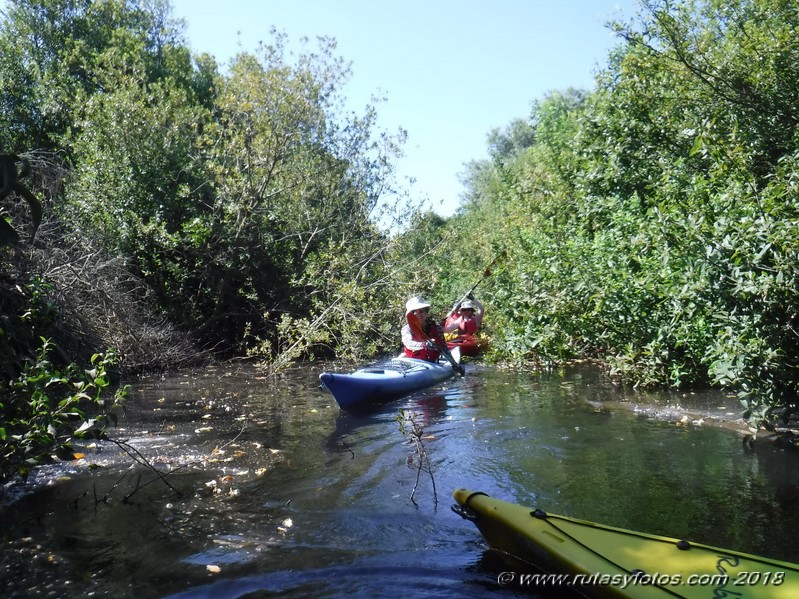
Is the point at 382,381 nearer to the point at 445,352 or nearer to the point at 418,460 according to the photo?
the point at 445,352

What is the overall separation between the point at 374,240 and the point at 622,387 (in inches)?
270

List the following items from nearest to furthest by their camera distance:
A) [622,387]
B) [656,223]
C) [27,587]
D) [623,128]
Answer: [27,587] < [656,223] < [622,387] < [623,128]

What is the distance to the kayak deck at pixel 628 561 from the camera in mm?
3461

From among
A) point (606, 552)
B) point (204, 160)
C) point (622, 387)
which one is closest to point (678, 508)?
point (606, 552)

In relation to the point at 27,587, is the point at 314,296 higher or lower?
higher

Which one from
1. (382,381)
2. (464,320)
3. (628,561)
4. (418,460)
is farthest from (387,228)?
(628,561)

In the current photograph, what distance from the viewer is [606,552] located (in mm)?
3912

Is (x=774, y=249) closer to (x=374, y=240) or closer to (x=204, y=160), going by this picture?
(x=374, y=240)

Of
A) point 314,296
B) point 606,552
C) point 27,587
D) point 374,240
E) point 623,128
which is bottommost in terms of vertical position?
point 27,587

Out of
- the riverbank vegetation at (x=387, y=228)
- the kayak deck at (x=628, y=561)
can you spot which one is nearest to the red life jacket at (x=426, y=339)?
the riverbank vegetation at (x=387, y=228)

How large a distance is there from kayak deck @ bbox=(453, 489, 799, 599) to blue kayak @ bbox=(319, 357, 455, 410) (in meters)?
5.21

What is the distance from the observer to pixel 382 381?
1035 centimetres

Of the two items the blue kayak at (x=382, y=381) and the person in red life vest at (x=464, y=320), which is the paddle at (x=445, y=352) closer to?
the blue kayak at (x=382, y=381)

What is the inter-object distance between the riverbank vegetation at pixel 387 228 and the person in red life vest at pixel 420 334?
57.8 inches
